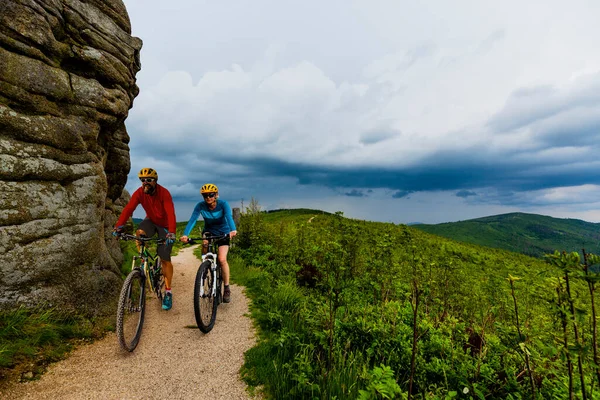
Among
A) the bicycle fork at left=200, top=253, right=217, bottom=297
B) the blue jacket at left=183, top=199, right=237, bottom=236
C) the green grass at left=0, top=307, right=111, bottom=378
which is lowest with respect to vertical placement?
the green grass at left=0, top=307, right=111, bottom=378

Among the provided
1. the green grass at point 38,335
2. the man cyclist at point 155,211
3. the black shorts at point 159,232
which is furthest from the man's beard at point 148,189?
the green grass at point 38,335

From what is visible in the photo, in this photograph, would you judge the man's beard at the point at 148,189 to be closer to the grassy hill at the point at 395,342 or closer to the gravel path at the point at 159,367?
the gravel path at the point at 159,367

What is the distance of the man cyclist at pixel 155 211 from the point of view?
271 inches

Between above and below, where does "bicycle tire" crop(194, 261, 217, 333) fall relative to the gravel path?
above

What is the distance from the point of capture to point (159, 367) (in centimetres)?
535

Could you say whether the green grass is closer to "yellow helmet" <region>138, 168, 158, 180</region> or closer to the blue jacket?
the blue jacket

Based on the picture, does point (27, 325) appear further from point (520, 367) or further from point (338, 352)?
point (520, 367)

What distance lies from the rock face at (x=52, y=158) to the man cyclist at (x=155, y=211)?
1.24m

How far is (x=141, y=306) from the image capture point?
20.8 feet

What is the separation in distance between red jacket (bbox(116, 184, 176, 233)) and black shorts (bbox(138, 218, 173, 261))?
129 mm

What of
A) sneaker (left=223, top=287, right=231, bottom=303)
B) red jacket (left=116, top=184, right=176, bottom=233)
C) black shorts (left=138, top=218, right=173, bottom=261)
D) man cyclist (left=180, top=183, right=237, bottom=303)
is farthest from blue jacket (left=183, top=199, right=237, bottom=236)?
sneaker (left=223, top=287, right=231, bottom=303)

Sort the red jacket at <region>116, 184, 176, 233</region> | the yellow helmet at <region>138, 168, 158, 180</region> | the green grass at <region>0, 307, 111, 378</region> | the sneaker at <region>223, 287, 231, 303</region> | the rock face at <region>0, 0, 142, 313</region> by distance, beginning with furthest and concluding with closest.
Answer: the sneaker at <region>223, 287, 231, 303</region> → the red jacket at <region>116, 184, 176, 233</region> → the yellow helmet at <region>138, 168, 158, 180</region> → the rock face at <region>0, 0, 142, 313</region> → the green grass at <region>0, 307, 111, 378</region>

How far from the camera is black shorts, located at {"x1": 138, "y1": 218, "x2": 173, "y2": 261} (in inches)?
289

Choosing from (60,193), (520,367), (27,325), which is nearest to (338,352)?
(520,367)
